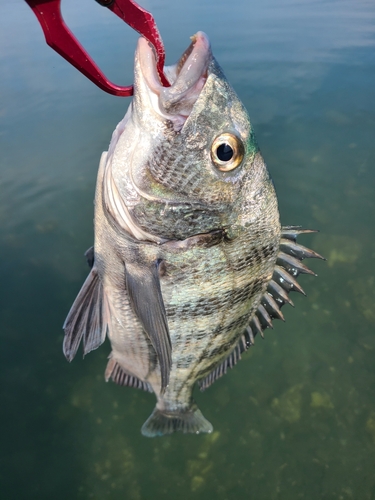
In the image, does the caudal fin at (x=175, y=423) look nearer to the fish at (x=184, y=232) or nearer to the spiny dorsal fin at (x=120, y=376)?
the spiny dorsal fin at (x=120, y=376)

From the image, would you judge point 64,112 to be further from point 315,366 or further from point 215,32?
point 315,366

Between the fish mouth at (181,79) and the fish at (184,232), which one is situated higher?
the fish mouth at (181,79)

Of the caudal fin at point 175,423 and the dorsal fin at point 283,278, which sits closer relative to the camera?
the dorsal fin at point 283,278

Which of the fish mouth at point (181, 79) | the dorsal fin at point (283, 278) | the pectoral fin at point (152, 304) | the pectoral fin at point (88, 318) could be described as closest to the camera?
the fish mouth at point (181, 79)

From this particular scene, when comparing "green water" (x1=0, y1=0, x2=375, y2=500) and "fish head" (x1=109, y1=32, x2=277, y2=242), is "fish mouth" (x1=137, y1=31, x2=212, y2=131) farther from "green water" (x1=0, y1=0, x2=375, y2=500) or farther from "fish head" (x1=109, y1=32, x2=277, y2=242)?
"green water" (x1=0, y1=0, x2=375, y2=500)

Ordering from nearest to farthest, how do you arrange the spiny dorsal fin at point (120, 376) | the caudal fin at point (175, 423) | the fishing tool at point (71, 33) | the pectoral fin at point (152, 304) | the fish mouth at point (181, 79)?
the fishing tool at point (71, 33), the fish mouth at point (181, 79), the pectoral fin at point (152, 304), the spiny dorsal fin at point (120, 376), the caudal fin at point (175, 423)

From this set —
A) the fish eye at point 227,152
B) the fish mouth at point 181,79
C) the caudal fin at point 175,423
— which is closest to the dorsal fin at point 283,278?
the fish eye at point 227,152

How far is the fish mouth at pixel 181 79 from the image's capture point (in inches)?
47.6

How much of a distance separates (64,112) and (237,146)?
539 cm

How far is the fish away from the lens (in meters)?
1.26

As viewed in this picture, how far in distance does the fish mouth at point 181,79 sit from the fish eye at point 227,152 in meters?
0.17

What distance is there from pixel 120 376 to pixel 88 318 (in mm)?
618

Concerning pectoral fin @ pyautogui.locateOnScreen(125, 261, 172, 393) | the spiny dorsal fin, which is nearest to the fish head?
pectoral fin @ pyautogui.locateOnScreen(125, 261, 172, 393)

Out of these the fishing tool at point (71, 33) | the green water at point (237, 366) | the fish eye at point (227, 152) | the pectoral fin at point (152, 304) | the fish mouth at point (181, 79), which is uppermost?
the fishing tool at point (71, 33)
